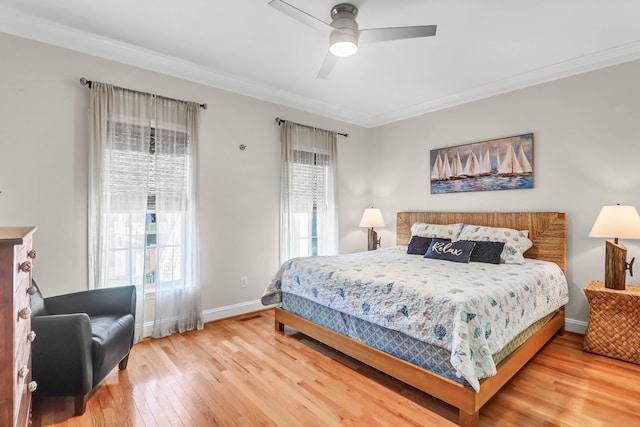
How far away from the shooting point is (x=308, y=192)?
4.36 metres

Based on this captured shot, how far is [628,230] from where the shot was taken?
2598mm

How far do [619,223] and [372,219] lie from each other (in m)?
2.62

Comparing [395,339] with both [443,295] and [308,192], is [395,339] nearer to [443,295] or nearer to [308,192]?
[443,295]

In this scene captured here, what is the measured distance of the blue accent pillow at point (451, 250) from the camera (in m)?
3.29

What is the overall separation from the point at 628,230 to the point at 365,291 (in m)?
2.19

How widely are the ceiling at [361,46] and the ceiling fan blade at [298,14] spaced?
22 centimetres

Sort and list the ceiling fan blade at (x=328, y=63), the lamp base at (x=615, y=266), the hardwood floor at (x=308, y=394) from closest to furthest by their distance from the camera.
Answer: the hardwood floor at (x=308, y=394) < the ceiling fan blade at (x=328, y=63) < the lamp base at (x=615, y=266)

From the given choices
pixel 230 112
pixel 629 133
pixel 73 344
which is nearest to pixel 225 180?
pixel 230 112

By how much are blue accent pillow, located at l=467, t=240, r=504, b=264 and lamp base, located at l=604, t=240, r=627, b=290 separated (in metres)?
0.80

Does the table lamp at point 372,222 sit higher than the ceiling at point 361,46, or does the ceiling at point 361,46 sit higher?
the ceiling at point 361,46

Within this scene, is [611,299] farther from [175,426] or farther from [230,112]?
[230,112]

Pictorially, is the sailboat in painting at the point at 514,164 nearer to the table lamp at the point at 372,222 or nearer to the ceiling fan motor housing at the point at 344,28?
the table lamp at the point at 372,222

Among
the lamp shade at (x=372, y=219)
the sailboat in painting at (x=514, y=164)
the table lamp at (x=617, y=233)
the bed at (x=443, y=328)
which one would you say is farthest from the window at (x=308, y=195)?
the table lamp at (x=617, y=233)

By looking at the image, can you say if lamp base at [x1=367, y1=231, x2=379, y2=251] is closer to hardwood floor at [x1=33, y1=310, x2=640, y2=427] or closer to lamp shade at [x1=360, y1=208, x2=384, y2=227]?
lamp shade at [x1=360, y1=208, x2=384, y2=227]
